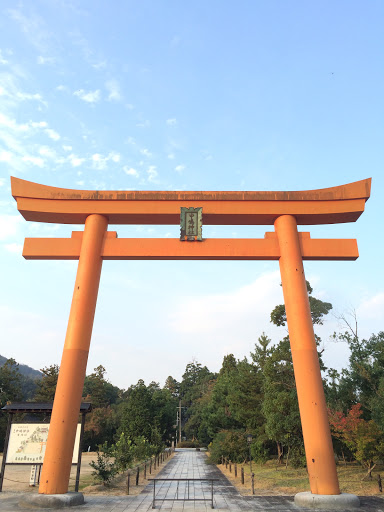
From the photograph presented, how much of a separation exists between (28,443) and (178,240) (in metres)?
7.62

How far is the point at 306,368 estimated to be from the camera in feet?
31.6

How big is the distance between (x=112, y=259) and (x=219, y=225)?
12.1 feet

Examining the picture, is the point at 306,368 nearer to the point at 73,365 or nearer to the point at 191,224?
the point at 191,224

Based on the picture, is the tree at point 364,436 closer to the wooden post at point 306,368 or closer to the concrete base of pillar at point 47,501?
the wooden post at point 306,368

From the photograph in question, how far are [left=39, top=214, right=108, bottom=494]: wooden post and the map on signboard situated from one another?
7.11 ft

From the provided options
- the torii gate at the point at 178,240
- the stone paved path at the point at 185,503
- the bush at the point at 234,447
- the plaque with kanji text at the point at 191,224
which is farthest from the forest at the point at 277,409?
the plaque with kanji text at the point at 191,224

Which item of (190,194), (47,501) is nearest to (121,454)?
(47,501)

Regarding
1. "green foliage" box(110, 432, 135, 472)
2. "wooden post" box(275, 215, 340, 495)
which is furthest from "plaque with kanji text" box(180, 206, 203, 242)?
"green foliage" box(110, 432, 135, 472)

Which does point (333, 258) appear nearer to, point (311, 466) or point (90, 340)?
point (311, 466)

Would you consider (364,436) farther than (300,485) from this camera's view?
No

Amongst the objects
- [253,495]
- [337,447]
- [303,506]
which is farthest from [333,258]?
[337,447]

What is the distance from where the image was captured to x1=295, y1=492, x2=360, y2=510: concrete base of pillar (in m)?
8.39

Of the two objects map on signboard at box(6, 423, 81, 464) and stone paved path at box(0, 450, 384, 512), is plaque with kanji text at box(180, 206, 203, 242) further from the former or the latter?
map on signboard at box(6, 423, 81, 464)

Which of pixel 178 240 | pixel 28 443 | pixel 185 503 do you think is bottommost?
pixel 185 503
